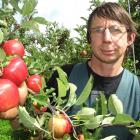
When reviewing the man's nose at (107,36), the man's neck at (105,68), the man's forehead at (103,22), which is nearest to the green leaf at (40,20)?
the man's nose at (107,36)

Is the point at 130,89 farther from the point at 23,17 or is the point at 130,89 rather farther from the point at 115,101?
the point at 23,17

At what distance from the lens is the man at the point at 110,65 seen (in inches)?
79.9

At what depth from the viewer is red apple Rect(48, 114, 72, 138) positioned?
4.04ft

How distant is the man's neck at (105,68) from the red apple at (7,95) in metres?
1.19

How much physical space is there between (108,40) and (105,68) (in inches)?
12.9

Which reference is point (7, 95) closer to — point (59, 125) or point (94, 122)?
point (59, 125)

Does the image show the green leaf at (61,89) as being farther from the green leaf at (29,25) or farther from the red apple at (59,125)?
the green leaf at (29,25)

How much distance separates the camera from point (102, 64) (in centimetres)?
227

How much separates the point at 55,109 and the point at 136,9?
706 centimetres

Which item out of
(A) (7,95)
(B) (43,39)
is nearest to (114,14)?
(A) (7,95)

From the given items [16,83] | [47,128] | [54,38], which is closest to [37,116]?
[47,128]

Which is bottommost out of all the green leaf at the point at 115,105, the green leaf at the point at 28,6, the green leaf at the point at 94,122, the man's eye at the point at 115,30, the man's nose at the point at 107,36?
the green leaf at the point at 94,122

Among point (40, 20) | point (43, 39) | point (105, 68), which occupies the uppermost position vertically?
point (40, 20)

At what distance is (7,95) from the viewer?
1.10m
